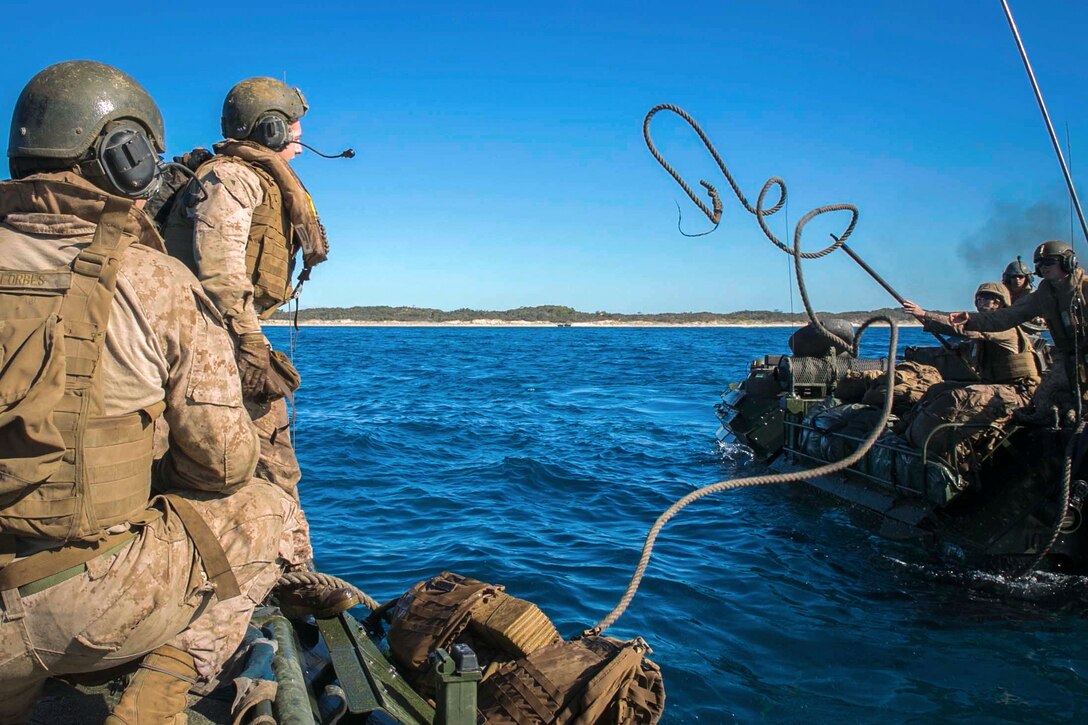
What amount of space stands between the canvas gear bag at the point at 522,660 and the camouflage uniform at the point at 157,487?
1261 mm

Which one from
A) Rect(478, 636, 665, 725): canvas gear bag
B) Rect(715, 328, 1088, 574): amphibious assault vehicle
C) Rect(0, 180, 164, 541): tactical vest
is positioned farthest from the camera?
Rect(715, 328, 1088, 574): amphibious assault vehicle

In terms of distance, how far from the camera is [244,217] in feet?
15.2

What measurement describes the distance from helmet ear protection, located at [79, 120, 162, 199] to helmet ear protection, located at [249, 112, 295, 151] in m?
2.16

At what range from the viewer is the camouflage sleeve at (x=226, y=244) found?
4.45m

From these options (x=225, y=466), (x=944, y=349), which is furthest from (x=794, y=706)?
(x=944, y=349)

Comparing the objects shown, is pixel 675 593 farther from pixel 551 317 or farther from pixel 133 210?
pixel 551 317

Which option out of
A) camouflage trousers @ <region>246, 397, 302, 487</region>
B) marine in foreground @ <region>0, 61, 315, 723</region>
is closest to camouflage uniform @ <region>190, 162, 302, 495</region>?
camouflage trousers @ <region>246, 397, 302, 487</region>

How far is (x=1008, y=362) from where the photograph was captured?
984 cm

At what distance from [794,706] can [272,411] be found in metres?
3.90

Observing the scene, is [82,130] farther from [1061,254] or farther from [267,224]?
[1061,254]

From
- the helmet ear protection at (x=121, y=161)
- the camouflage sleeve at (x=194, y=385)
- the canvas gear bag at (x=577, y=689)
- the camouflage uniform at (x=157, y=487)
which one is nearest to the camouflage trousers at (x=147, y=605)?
the camouflage uniform at (x=157, y=487)

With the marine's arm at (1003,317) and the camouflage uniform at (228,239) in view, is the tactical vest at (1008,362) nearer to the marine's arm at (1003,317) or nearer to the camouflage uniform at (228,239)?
the marine's arm at (1003,317)

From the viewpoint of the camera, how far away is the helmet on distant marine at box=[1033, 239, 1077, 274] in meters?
7.80

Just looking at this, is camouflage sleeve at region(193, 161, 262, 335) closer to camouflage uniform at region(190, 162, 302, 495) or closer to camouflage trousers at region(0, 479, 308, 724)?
camouflage uniform at region(190, 162, 302, 495)
